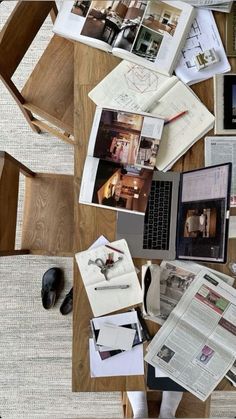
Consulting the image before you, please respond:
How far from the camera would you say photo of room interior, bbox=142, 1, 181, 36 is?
4.46ft

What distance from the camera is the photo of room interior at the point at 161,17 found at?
136 centimetres

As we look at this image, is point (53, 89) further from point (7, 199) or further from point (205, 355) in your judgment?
point (205, 355)

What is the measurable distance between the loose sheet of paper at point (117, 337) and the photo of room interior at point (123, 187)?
1.16 feet

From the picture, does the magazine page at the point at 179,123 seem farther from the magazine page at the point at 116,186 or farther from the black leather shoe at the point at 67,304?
the black leather shoe at the point at 67,304

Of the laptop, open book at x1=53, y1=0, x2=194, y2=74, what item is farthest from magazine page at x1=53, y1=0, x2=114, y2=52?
the laptop

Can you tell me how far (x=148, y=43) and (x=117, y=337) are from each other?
894 millimetres

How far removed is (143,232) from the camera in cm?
130

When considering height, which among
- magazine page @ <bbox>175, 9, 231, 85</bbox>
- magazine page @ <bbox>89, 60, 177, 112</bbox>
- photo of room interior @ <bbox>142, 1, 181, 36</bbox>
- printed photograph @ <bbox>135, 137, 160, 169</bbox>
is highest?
photo of room interior @ <bbox>142, 1, 181, 36</bbox>

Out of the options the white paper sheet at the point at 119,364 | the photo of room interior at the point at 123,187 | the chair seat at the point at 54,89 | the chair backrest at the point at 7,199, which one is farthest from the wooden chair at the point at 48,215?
the white paper sheet at the point at 119,364

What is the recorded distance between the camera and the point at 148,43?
4.45 feet

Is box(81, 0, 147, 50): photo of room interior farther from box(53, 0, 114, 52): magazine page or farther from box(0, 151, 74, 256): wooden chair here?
box(0, 151, 74, 256): wooden chair

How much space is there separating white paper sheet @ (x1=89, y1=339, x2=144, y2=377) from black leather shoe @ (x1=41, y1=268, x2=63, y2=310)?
68 cm

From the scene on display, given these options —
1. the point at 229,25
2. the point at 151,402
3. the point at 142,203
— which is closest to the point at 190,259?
the point at 142,203

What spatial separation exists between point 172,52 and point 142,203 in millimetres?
480
